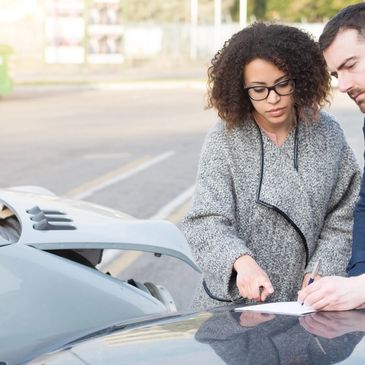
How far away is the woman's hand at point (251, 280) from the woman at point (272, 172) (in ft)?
0.25

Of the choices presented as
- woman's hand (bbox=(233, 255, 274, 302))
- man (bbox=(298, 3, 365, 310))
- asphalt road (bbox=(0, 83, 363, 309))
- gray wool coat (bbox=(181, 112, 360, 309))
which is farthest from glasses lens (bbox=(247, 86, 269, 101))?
asphalt road (bbox=(0, 83, 363, 309))

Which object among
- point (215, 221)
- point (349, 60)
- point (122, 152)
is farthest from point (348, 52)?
point (122, 152)

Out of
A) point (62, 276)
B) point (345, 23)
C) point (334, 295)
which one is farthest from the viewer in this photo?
point (62, 276)

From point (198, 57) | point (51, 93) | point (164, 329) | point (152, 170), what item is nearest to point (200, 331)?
point (164, 329)

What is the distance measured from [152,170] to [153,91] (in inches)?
741

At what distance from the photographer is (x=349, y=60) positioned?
9.16 feet

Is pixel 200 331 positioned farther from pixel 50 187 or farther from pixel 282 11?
pixel 282 11

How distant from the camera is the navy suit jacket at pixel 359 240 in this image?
9.69 ft

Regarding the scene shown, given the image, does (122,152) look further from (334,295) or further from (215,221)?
(334,295)

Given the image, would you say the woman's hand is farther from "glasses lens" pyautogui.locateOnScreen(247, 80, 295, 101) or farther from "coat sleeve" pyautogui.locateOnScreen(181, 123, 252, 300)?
"glasses lens" pyautogui.locateOnScreen(247, 80, 295, 101)

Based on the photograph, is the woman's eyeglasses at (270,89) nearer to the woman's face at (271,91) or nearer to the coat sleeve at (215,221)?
the woman's face at (271,91)

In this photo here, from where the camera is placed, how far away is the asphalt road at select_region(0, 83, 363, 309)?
33.4 ft

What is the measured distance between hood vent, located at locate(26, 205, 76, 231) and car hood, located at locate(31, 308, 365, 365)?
113 centimetres

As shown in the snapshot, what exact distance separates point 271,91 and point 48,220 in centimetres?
104
